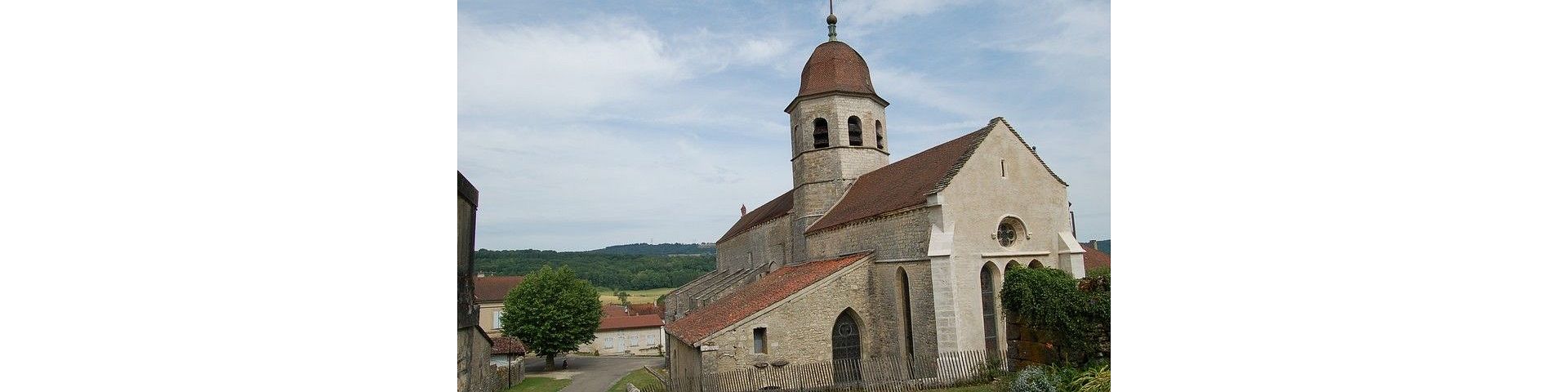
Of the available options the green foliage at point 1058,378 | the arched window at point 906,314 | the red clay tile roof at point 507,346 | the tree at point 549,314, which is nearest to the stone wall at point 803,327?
the arched window at point 906,314

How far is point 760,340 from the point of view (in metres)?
12.9

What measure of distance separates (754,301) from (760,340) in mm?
1230

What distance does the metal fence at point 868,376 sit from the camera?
1215 centimetres

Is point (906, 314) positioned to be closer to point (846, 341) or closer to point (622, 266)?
point (846, 341)

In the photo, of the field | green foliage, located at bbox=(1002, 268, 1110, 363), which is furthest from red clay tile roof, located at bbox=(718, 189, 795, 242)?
the field

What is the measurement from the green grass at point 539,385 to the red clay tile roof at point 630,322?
12.3 meters

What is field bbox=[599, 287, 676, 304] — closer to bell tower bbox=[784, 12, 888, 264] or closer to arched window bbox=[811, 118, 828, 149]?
bell tower bbox=[784, 12, 888, 264]

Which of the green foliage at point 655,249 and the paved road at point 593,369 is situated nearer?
the green foliage at point 655,249

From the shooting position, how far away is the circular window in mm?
13797

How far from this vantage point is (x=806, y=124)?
1989 centimetres

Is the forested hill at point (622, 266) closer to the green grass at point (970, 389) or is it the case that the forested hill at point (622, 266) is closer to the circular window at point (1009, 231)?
the green grass at point (970, 389)

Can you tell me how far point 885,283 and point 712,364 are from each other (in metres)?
4.44

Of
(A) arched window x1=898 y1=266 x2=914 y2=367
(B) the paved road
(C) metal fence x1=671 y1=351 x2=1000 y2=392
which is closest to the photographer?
(C) metal fence x1=671 y1=351 x2=1000 y2=392

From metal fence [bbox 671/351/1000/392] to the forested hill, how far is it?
10.7 feet
